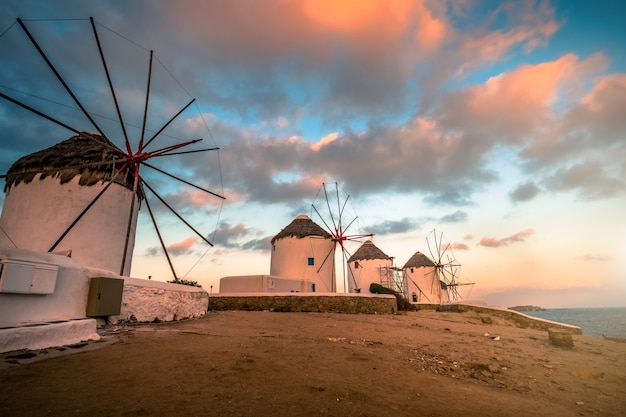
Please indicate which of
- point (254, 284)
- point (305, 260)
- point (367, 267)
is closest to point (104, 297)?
point (254, 284)

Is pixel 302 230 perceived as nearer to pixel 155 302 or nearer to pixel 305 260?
pixel 305 260

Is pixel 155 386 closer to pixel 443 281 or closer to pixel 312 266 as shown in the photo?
pixel 312 266

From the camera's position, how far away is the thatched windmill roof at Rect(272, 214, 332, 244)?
2658 centimetres

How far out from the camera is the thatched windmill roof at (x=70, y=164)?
11.7 metres

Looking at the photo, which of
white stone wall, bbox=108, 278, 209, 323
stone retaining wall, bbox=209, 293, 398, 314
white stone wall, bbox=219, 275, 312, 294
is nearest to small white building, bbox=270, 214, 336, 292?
white stone wall, bbox=219, 275, 312, 294

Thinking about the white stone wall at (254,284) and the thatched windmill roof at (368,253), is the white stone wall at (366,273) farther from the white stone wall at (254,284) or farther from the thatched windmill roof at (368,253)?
the white stone wall at (254,284)

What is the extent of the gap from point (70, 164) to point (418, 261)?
37.4 meters

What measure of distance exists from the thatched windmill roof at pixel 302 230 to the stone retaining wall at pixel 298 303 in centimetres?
921

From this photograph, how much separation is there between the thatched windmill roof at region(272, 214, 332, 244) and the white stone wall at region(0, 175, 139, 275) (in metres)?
15.7

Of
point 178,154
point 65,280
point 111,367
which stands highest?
point 178,154

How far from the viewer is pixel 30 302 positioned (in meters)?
5.56

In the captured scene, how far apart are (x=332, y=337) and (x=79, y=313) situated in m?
6.38

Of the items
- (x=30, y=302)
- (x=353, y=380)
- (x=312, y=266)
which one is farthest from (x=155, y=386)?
(x=312, y=266)

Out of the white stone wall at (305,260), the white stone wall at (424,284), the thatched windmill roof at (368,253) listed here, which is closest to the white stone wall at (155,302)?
the white stone wall at (305,260)
